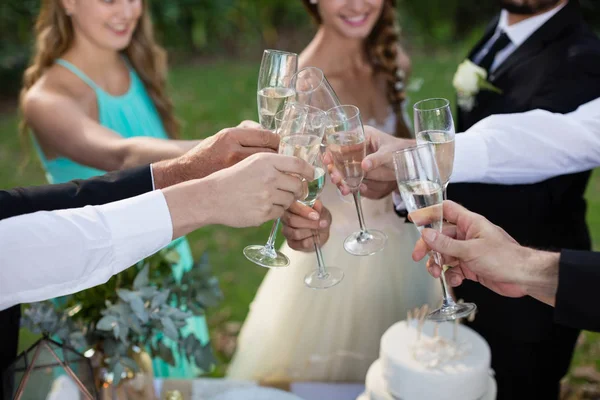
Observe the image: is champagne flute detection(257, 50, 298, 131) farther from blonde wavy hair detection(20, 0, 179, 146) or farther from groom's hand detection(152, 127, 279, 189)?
blonde wavy hair detection(20, 0, 179, 146)

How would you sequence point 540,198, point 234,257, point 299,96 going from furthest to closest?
point 234,257 → point 540,198 → point 299,96

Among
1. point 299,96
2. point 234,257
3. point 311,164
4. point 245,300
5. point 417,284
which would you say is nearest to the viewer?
point 311,164

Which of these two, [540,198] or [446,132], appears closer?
[446,132]

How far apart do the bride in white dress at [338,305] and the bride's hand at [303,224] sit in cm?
61

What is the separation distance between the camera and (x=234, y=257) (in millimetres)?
5336

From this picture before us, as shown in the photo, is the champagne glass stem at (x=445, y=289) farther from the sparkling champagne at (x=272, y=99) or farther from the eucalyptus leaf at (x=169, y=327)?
the eucalyptus leaf at (x=169, y=327)

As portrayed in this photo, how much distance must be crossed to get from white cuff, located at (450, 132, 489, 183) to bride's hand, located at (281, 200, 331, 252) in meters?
0.48

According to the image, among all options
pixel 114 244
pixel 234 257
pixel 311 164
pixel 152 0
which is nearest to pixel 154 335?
pixel 114 244

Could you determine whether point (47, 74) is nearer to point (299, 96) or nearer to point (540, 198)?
point (299, 96)

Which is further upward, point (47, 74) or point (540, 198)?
point (47, 74)

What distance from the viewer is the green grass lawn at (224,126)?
4.84 meters

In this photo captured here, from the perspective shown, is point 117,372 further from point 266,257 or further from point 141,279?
Result: point 266,257

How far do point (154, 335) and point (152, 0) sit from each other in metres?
6.99

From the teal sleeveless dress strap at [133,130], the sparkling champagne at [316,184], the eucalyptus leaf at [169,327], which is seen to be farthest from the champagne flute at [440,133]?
the teal sleeveless dress strap at [133,130]
